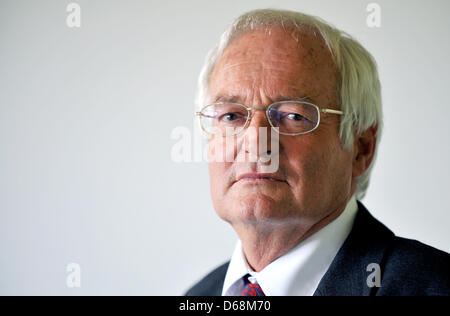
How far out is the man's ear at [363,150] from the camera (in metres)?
1.57

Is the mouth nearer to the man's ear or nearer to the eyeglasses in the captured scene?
the eyeglasses

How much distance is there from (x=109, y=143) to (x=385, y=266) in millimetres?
1770

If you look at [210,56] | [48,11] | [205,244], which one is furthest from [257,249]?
[48,11]

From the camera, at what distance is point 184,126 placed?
102 inches

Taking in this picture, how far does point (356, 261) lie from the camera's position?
1352mm

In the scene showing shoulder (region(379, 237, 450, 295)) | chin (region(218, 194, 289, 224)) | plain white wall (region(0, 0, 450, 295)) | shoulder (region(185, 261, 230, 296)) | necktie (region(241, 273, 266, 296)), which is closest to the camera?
shoulder (region(379, 237, 450, 295))

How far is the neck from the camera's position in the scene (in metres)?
1.41

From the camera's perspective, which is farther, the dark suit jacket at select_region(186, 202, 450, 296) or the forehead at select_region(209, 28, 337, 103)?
the forehead at select_region(209, 28, 337, 103)

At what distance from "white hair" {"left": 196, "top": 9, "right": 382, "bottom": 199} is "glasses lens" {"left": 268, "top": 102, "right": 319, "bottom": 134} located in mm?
117

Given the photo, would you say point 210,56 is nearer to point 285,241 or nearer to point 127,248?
point 285,241

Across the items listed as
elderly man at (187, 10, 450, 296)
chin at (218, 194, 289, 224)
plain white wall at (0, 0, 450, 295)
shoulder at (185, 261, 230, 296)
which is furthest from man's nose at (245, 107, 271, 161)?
plain white wall at (0, 0, 450, 295)

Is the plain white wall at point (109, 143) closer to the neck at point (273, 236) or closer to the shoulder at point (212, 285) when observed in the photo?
the shoulder at point (212, 285)

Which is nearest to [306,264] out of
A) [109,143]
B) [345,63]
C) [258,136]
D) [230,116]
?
[258,136]

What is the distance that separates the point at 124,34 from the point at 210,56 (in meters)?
1.13
